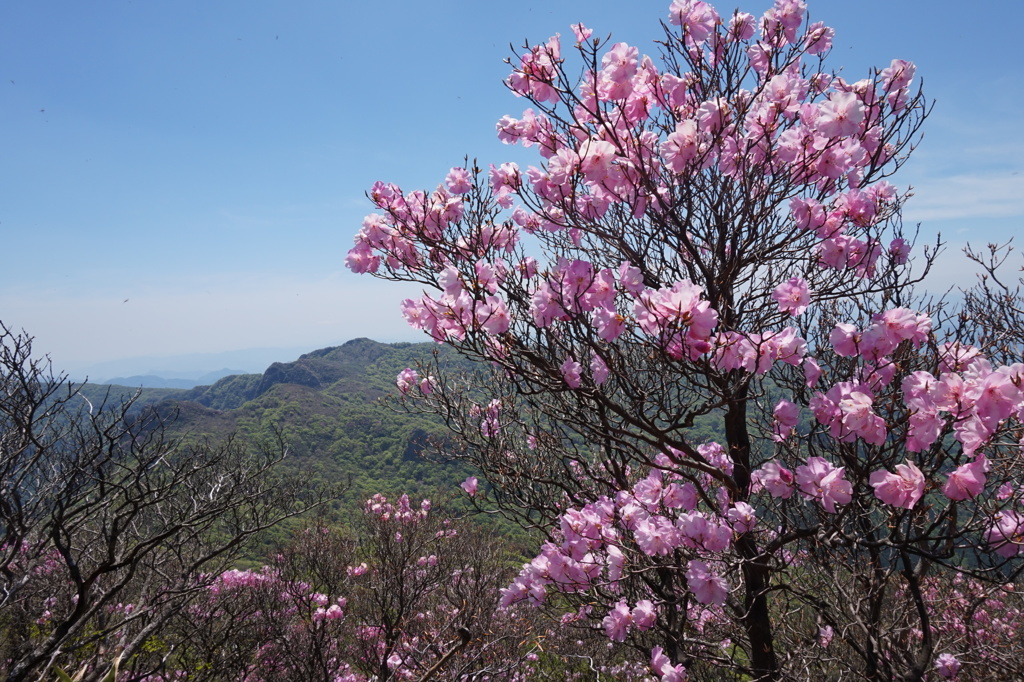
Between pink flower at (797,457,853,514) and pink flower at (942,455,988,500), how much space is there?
0.37m

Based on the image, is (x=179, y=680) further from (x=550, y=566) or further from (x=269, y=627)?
(x=550, y=566)

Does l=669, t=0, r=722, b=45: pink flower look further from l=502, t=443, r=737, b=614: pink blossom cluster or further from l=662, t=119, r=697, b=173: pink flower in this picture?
l=502, t=443, r=737, b=614: pink blossom cluster

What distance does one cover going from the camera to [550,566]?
116 inches

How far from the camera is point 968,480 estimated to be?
2.11m

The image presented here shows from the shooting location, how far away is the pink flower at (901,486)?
2121mm

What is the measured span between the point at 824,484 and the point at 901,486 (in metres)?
0.30

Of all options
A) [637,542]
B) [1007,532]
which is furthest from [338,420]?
[1007,532]

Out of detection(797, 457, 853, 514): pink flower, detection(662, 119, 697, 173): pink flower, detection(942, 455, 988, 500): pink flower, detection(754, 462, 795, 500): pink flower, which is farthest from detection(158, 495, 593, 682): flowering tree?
detection(662, 119, 697, 173): pink flower

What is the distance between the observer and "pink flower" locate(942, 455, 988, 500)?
6.84 ft

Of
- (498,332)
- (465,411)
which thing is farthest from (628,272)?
(465,411)

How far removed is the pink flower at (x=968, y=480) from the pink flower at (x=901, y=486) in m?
0.11

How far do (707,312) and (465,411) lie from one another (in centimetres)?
443

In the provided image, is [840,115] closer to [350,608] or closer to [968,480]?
[968,480]

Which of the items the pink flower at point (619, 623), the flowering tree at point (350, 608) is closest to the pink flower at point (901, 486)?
the pink flower at point (619, 623)
